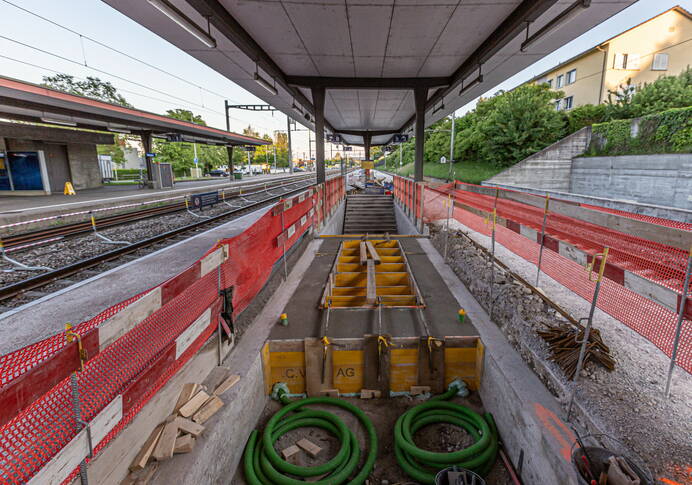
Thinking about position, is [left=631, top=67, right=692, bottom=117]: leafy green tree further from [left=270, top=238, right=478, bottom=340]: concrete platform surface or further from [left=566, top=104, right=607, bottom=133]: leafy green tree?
[left=270, top=238, right=478, bottom=340]: concrete platform surface

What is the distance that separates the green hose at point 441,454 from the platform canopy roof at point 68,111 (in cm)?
1508

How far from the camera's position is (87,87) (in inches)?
1919

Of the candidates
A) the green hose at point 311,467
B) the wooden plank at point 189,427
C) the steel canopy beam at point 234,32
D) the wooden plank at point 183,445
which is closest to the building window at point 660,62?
the steel canopy beam at point 234,32

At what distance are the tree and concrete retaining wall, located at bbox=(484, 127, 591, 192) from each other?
168ft

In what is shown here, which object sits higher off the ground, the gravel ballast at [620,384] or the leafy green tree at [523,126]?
the leafy green tree at [523,126]

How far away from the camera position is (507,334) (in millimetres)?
4109

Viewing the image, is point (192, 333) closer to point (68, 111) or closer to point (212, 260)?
point (212, 260)

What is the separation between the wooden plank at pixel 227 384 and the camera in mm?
3192

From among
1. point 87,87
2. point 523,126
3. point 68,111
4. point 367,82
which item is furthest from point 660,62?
point 87,87

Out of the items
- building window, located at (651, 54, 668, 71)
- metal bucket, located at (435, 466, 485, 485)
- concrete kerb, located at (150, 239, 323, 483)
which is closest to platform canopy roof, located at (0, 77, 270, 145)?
concrete kerb, located at (150, 239, 323, 483)

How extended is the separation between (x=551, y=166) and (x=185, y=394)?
88.9ft

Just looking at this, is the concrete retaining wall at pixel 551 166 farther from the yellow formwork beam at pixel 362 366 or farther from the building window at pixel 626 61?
the yellow formwork beam at pixel 362 366

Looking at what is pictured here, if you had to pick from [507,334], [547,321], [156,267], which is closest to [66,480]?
[507,334]

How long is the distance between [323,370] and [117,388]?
2408mm
